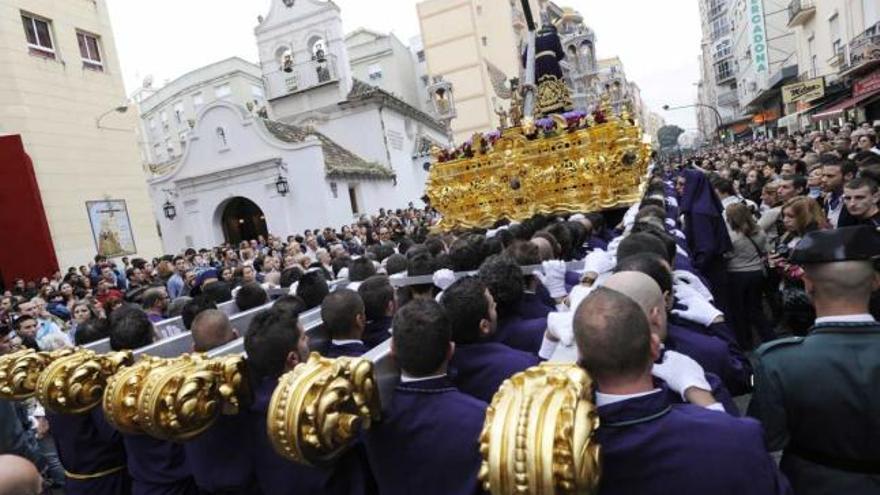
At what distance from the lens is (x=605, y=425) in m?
1.60

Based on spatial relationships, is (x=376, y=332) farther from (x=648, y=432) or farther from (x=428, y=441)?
(x=648, y=432)

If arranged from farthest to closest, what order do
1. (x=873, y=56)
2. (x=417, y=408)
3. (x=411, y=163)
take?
(x=411, y=163), (x=873, y=56), (x=417, y=408)

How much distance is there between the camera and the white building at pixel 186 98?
125 feet

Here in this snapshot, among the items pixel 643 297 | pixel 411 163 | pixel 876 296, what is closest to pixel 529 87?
pixel 876 296

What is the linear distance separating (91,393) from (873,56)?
69.2 feet

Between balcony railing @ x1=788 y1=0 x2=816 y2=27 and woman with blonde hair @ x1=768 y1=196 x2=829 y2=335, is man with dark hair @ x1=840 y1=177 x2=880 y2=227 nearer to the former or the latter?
woman with blonde hair @ x1=768 y1=196 x2=829 y2=335

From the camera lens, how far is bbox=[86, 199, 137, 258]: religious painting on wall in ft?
48.0

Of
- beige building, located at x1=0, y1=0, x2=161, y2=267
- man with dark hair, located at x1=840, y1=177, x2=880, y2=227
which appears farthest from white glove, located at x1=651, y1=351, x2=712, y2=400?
beige building, located at x1=0, y1=0, x2=161, y2=267

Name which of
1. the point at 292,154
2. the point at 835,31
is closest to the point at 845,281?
the point at 292,154

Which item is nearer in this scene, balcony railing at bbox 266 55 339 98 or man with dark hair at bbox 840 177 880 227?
man with dark hair at bbox 840 177 880 227

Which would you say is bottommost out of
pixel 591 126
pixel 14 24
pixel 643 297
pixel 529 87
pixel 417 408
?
pixel 417 408

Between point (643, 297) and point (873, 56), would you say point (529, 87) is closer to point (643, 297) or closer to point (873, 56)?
point (643, 297)

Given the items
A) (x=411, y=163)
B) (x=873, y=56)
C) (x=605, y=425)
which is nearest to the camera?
(x=605, y=425)

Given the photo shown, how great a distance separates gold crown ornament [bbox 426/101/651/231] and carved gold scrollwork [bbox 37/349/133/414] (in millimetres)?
5987
